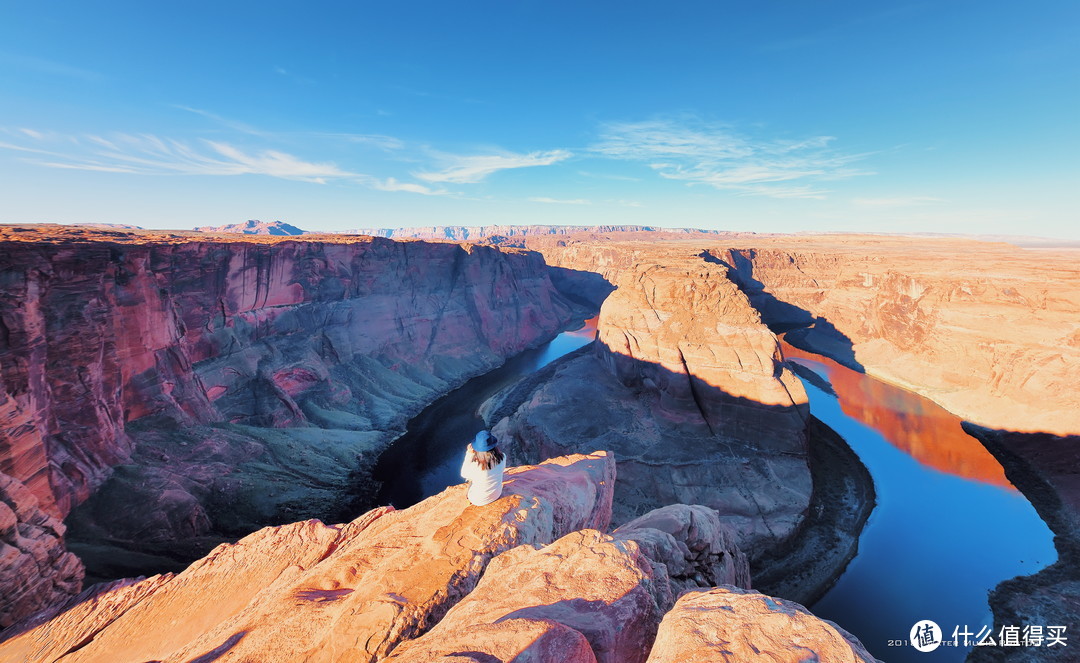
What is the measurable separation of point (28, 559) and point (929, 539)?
42.7 m

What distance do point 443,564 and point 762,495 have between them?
74.3ft

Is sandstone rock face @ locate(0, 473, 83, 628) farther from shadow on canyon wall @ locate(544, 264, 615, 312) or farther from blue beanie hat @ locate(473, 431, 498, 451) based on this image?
shadow on canyon wall @ locate(544, 264, 615, 312)

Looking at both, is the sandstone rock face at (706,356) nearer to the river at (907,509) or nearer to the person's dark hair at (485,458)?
the river at (907,509)

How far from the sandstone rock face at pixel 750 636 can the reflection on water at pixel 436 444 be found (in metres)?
26.7

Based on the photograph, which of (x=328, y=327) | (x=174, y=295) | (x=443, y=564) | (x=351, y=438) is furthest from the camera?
(x=328, y=327)

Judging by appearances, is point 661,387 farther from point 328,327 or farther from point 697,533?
point 328,327

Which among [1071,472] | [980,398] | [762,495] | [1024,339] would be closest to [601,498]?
[762,495]

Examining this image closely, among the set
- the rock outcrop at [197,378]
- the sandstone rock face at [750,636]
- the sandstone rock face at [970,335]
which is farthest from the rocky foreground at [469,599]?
the sandstone rock face at [970,335]

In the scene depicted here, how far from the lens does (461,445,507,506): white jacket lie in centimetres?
968

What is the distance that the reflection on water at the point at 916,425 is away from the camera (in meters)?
30.2

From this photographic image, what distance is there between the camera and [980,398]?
3734 cm

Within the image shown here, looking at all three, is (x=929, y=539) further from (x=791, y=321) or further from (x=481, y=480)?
(x=791, y=321)

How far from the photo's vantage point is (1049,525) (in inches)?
937

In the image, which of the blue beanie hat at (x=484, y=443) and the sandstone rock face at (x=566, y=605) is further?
the blue beanie hat at (x=484, y=443)
